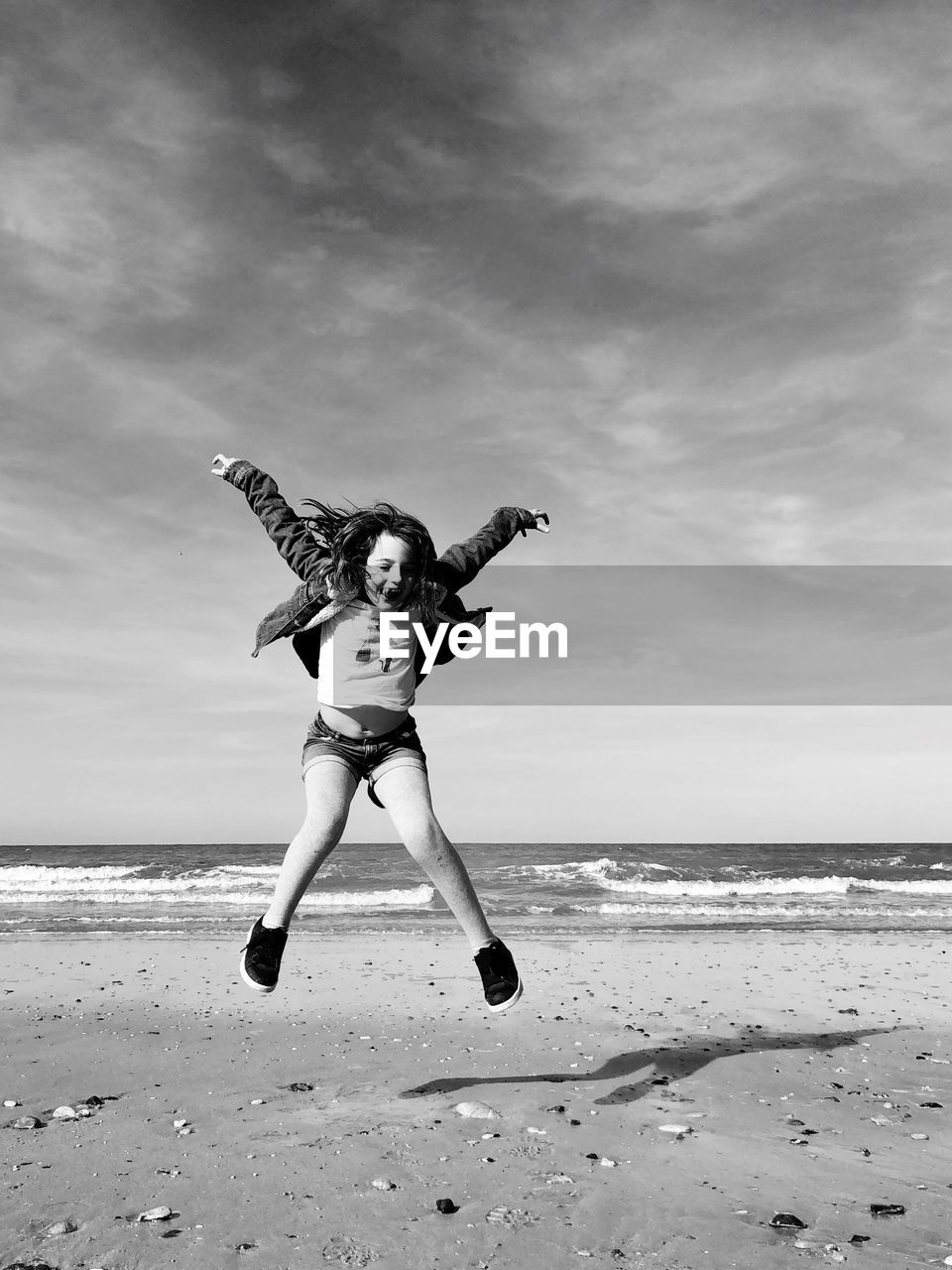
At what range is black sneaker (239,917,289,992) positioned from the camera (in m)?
4.09

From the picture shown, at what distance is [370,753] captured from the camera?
4.28 m

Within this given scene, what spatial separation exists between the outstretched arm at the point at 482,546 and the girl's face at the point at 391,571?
0.54 ft

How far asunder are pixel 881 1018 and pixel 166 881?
24.6 m

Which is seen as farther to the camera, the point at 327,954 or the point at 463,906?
the point at 327,954

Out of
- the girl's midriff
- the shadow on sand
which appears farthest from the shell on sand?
the girl's midriff

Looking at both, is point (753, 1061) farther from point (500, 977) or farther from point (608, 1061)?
point (500, 977)

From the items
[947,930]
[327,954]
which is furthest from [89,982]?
[947,930]

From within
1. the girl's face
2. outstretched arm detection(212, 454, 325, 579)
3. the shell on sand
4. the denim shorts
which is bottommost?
the shell on sand

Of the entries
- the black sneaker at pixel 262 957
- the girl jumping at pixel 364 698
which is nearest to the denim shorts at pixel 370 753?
the girl jumping at pixel 364 698

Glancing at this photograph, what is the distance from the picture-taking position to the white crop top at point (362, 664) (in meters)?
4.26

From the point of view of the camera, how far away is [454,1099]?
5.60m

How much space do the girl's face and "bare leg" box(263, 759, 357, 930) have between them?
32.4 inches

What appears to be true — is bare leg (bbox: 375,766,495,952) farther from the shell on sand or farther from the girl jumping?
the shell on sand

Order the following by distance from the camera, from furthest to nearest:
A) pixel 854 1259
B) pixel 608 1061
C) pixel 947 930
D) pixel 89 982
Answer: pixel 947 930, pixel 89 982, pixel 608 1061, pixel 854 1259
